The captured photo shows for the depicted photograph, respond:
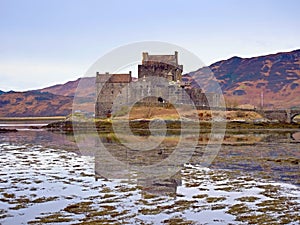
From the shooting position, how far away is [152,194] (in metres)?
16.2

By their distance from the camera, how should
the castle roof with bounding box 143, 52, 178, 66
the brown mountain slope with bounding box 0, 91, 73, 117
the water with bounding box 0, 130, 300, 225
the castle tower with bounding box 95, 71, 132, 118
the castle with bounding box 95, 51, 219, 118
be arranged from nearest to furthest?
the water with bounding box 0, 130, 300, 225, the castle with bounding box 95, 51, 219, 118, the castle tower with bounding box 95, 71, 132, 118, the castle roof with bounding box 143, 52, 178, 66, the brown mountain slope with bounding box 0, 91, 73, 117

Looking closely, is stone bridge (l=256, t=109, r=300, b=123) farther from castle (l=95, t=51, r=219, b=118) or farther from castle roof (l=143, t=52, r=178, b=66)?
castle roof (l=143, t=52, r=178, b=66)

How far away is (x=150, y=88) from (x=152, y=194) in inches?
2583

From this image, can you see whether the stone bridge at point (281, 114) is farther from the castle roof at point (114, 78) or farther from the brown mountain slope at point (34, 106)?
the brown mountain slope at point (34, 106)

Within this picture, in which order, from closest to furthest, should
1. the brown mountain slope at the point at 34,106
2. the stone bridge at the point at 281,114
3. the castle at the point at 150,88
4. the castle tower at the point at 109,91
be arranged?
1. the stone bridge at the point at 281,114
2. the castle at the point at 150,88
3. the castle tower at the point at 109,91
4. the brown mountain slope at the point at 34,106

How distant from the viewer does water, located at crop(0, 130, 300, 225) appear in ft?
41.8

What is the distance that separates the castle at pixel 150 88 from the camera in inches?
3155

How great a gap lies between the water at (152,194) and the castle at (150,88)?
53.6m

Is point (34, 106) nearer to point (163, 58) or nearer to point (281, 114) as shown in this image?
point (163, 58)

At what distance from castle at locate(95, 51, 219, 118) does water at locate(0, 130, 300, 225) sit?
176 feet

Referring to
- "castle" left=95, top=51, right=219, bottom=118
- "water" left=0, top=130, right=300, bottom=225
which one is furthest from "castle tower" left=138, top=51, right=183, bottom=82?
"water" left=0, top=130, right=300, bottom=225

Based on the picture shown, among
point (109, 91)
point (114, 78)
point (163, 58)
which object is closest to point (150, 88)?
point (114, 78)

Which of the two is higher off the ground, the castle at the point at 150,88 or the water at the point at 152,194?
the castle at the point at 150,88

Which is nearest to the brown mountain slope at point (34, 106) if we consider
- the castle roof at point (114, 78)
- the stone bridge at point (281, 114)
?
the castle roof at point (114, 78)
